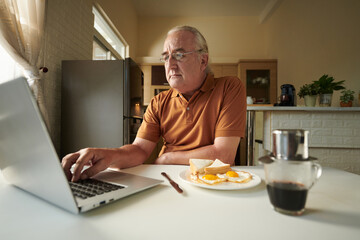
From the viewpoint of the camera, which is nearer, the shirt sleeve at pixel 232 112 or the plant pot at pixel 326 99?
the shirt sleeve at pixel 232 112

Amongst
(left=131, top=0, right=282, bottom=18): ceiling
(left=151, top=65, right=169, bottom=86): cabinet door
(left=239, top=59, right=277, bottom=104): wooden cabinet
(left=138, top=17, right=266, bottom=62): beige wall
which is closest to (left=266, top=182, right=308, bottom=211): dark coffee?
(left=239, top=59, right=277, bottom=104): wooden cabinet

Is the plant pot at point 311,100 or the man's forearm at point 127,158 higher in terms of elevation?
the plant pot at point 311,100

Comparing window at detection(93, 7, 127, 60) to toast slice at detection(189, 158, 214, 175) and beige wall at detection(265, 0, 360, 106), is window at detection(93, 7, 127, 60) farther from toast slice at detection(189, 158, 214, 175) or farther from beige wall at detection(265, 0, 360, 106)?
beige wall at detection(265, 0, 360, 106)

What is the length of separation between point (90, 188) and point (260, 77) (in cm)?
454

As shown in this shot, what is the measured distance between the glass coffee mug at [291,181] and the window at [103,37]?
9.45ft

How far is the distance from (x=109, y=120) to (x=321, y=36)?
3094 mm

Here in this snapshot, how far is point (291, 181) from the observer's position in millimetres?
418

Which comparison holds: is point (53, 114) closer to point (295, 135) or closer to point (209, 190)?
point (209, 190)

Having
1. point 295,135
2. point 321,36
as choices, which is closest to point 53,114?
point 295,135

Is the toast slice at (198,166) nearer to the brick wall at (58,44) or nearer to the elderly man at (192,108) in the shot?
the elderly man at (192,108)

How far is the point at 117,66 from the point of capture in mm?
2010

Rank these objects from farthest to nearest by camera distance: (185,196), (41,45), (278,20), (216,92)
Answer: (278,20)
(41,45)
(216,92)
(185,196)

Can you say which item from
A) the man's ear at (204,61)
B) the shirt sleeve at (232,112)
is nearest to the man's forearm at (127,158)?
the shirt sleeve at (232,112)

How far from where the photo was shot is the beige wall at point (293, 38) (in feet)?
8.60
